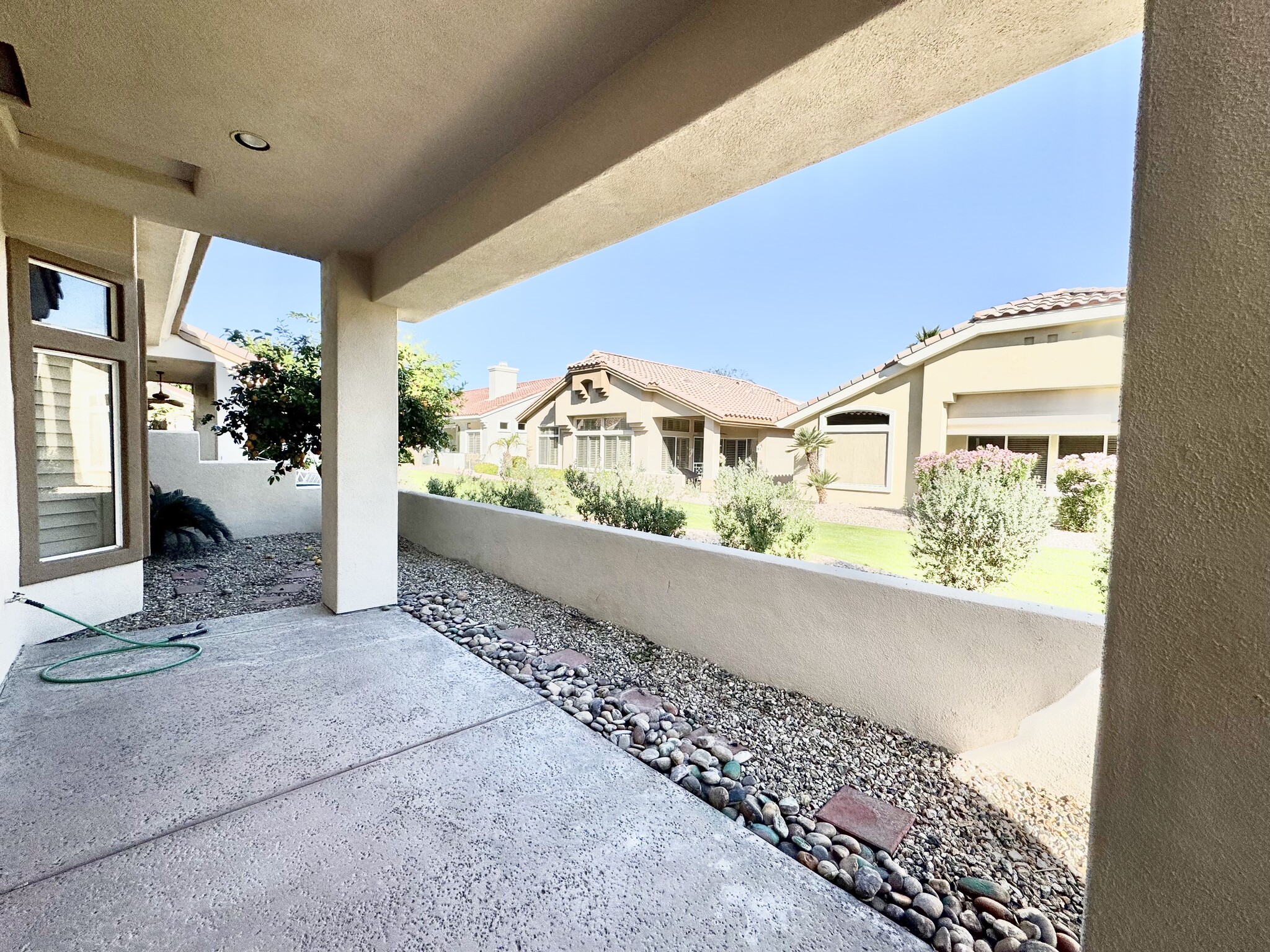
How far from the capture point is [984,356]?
6.99m

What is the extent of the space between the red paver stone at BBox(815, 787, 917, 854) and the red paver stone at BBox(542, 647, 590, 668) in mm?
1822

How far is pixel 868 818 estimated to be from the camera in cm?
221

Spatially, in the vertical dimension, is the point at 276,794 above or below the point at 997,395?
below

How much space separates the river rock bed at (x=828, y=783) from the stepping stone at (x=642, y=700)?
11mm

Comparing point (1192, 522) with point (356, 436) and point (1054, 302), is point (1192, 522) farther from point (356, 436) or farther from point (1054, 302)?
point (1054, 302)

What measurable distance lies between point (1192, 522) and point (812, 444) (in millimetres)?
8489

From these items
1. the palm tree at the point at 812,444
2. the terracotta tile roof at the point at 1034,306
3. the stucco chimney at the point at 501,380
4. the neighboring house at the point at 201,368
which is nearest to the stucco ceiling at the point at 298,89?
the terracotta tile roof at the point at 1034,306

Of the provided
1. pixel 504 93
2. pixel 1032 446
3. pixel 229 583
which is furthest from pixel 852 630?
pixel 229 583

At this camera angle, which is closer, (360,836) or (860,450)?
(360,836)

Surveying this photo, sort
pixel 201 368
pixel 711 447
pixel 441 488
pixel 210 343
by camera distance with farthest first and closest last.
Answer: pixel 711 447 → pixel 210 343 → pixel 201 368 → pixel 441 488

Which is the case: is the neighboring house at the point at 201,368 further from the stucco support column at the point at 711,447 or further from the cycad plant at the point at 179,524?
the stucco support column at the point at 711,447

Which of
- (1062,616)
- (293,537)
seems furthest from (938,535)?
(293,537)

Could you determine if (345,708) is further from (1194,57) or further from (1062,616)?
(1194,57)

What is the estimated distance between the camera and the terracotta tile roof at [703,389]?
14.3 meters
